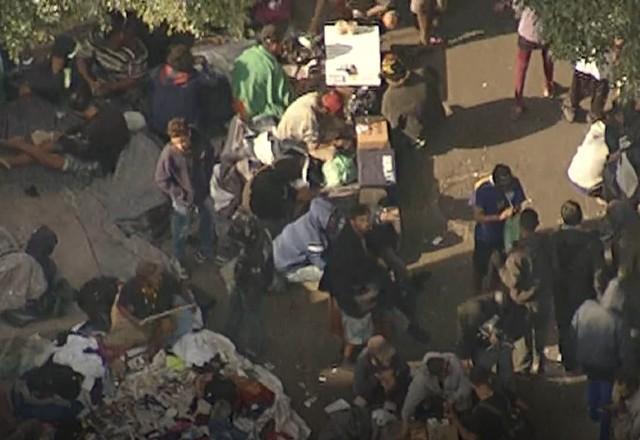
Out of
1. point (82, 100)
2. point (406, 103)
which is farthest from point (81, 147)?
point (406, 103)

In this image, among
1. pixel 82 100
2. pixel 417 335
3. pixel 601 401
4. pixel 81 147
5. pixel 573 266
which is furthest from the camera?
pixel 82 100

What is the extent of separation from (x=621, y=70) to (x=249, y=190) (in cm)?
297

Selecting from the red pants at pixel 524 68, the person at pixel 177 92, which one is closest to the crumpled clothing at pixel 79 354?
the person at pixel 177 92

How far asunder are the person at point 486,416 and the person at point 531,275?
424mm

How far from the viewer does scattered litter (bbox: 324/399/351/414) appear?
14711 millimetres

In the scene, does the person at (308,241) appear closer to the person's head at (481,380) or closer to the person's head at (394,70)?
the person's head at (394,70)

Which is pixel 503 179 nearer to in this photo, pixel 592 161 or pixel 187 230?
pixel 592 161

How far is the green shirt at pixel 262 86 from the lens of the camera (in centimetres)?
1465

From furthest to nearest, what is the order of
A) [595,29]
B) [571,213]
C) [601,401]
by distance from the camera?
1. [601,401]
2. [571,213]
3. [595,29]

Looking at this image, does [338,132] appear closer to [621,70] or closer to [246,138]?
[246,138]

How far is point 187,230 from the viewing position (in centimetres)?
1466

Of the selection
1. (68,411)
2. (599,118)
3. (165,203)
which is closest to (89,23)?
(165,203)

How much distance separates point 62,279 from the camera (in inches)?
575

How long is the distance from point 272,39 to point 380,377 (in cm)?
268
